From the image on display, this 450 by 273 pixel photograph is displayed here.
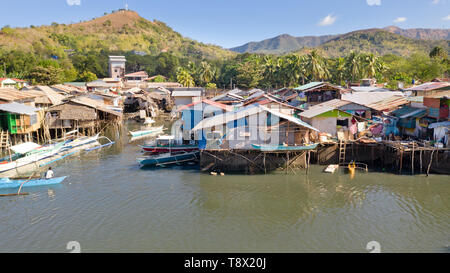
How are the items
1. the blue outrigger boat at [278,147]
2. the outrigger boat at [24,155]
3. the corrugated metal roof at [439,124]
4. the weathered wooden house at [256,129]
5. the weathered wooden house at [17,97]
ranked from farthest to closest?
the weathered wooden house at [17,97] < the weathered wooden house at [256,129] < the outrigger boat at [24,155] < the corrugated metal roof at [439,124] < the blue outrigger boat at [278,147]

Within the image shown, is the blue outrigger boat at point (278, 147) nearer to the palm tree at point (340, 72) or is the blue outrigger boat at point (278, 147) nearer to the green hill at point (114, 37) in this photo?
the palm tree at point (340, 72)

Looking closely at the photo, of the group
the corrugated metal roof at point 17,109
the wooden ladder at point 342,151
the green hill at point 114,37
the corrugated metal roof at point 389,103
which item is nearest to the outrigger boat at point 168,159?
the wooden ladder at point 342,151

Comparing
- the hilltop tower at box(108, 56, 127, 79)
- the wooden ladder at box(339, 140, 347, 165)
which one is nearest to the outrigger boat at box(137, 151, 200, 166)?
the wooden ladder at box(339, 140, 347, 165)

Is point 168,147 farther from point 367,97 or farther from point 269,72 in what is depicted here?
point 269,72

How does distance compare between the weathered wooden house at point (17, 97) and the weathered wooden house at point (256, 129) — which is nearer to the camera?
the weathered wooden house at point (256, 129)

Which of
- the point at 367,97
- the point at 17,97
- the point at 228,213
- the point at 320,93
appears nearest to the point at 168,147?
the point at 228,213

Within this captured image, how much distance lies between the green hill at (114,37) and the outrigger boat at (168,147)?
85162 millimetres

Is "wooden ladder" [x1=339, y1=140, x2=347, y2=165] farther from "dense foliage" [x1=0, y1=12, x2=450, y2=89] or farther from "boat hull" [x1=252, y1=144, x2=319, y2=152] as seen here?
"dense foliage" [x1=0, y1=12, x2=450, y2=89]

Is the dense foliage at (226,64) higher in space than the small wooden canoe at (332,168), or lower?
higher

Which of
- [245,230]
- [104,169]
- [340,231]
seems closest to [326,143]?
[340,231]

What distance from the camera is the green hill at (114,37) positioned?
114 metres

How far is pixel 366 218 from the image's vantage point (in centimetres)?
1772

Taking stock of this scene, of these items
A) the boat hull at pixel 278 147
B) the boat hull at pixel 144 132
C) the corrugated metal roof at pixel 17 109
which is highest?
the corrugated metal roof at pixel 17 109

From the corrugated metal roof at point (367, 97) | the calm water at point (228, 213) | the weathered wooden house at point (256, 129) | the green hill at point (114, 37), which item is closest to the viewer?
the calm water at point (228, 213)
